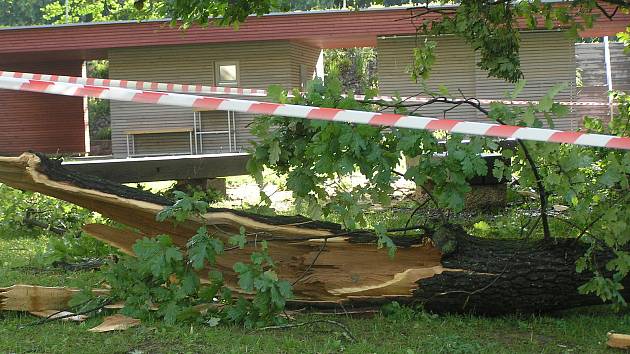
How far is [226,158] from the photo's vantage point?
432 inches

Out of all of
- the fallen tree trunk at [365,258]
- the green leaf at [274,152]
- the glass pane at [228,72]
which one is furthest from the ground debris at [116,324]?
the glass pane at [228,72]

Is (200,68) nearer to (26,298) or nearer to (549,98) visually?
(26,298)

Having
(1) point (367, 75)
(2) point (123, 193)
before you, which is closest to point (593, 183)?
(2) point (123, 193)

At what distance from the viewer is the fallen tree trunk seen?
5273 mm

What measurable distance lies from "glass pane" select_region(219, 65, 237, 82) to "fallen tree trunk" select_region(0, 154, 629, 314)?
51.8 feet

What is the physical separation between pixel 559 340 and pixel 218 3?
4.98 metres

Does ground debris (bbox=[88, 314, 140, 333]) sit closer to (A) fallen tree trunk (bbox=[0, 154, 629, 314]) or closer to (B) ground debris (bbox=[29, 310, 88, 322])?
(B) ground debris (bbox=[29, 310, 88, 322])

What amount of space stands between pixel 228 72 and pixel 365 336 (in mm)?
16914

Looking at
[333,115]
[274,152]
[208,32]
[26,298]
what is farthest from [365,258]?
[208,32]

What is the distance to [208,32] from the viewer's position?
19625mm

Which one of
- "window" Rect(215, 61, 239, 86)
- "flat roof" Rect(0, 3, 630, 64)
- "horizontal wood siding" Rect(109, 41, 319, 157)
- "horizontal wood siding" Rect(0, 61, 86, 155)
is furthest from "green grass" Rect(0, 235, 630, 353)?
"horizontal wood siding" Rect(0, 61, 86, 155)

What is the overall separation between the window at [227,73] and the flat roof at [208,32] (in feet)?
3.73

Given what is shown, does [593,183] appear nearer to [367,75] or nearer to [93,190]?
[93,190]

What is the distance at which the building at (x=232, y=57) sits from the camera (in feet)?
64.5
